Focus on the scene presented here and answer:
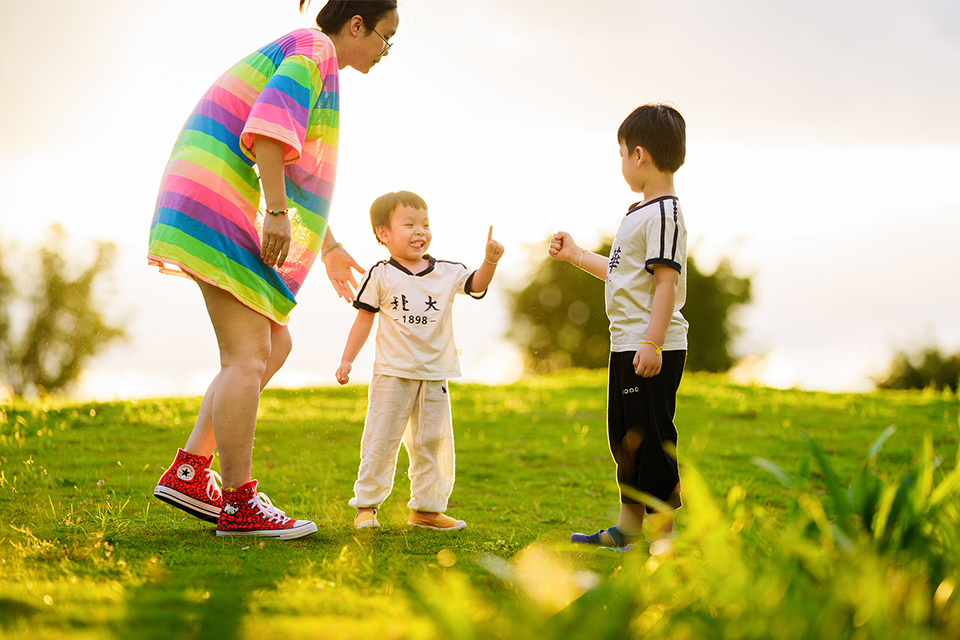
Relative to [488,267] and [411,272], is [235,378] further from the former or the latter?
[488,267]

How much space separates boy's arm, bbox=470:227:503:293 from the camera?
12.6ft

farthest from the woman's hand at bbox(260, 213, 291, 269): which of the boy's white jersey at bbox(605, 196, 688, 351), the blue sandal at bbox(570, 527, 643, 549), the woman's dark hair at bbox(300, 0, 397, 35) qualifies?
the blue sandal at bbox(570, 527, 643, 549)

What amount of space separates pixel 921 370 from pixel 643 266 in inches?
1153

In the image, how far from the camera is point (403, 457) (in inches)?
246

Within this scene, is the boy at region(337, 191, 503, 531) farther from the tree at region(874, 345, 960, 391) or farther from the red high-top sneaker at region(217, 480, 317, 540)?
the tree at region(874, 345, 960, 391)

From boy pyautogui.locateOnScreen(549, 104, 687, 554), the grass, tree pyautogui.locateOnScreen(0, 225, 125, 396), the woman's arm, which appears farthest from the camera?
tree pyautogui.locateOnScreen(0, 225, 125, 396)

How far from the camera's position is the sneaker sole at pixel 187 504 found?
10.6 ft

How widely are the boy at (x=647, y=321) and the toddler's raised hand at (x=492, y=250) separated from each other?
570mm

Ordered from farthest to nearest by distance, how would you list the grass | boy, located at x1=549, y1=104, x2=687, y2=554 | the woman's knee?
1. the woman's knee
2. boy, located at x1=549, y1=104, x2=687, y2=554
3. the grass

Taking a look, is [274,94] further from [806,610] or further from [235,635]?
[806,610]

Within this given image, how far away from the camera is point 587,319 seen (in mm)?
29156

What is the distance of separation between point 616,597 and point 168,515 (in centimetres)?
274

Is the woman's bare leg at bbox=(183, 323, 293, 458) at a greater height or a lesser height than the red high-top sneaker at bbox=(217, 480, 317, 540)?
greater

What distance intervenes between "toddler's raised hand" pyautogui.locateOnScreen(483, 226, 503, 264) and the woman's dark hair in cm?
109
